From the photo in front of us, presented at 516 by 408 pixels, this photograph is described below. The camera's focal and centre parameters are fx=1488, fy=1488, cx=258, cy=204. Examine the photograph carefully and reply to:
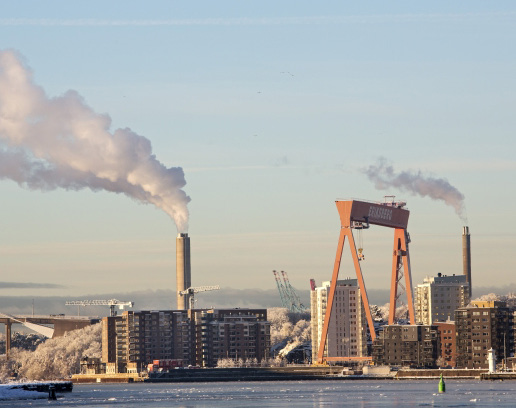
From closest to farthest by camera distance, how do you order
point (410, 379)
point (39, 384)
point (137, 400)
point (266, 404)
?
point (266, 404) < point (137, 400) < point (39, 384) < point (410, 379)

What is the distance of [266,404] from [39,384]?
53.0 metres

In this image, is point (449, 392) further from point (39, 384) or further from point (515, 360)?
point (515, 360)

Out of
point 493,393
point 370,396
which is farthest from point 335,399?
point 493,393

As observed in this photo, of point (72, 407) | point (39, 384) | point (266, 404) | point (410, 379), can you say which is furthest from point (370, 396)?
point (410, 379)

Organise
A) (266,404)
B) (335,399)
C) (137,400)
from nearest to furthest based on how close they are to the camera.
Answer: (266,404) → (335,399) → (137,400)

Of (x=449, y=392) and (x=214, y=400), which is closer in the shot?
(x=214, y=400)

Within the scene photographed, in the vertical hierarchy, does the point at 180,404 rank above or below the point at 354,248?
below

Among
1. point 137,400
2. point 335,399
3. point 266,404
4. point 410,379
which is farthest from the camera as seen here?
point 410,379

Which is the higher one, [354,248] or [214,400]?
[354,248]

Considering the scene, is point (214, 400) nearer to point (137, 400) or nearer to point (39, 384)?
point (137, 400)

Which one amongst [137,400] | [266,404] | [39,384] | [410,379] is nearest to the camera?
[266,404]

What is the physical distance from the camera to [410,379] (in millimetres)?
196500

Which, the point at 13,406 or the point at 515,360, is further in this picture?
the point at 515,360

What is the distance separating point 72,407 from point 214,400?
13.4 meters
